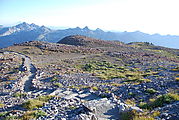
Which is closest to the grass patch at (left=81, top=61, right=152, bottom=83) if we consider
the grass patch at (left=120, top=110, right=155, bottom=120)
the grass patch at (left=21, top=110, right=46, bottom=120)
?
the grass patch at (left=120, top=110, right=155, bottom=120)

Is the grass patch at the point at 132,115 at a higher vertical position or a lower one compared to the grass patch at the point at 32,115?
higher

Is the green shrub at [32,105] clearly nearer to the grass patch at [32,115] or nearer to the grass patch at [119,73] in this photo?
the grass patch at [32,115]

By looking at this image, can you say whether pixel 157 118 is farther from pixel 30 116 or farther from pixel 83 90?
pixel 83 90

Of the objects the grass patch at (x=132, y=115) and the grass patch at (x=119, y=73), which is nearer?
the grass patch at (x=132, y=115)

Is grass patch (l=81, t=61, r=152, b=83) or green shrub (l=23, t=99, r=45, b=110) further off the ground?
green shrub (l=23, t=99, r=45, b=110)

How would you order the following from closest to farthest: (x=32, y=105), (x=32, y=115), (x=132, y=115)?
(x=132, y=115)
(x=32, y=115)
(x=32, y=105)

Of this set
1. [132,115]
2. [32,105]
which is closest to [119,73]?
[32,105]

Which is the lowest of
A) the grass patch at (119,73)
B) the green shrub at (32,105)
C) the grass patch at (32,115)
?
the grass patch at (119,73)

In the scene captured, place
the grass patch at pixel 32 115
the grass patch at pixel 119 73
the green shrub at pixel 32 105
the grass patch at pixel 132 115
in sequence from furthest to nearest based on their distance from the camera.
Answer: the grass patch at pixel 119 73, the green shrub at pixel 32 105, the grass patch at pixel 32 115, the grass patch at pixel 132 115

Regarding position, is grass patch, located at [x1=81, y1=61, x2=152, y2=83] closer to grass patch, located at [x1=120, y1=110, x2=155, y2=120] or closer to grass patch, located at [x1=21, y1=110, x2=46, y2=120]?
grass patch, located at [x1=120, y1=110, x2=155, y2=120]

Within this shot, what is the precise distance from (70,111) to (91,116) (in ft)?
6.99

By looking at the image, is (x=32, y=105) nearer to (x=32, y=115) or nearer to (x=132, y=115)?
(x=32, y=115)

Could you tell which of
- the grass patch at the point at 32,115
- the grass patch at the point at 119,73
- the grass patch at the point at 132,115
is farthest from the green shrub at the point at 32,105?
the grass patch at the point at 119,73

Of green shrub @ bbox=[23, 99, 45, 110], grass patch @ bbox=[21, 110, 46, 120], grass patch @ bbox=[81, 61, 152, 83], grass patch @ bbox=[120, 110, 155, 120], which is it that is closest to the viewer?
grass patch @ bbox=[120, 110, 155, 120]
